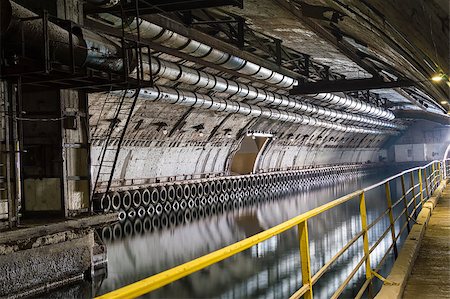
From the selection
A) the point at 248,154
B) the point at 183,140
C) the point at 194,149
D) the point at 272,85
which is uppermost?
the point at 272,85

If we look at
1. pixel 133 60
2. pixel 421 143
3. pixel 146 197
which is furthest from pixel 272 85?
pixel 421 143

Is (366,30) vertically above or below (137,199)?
above

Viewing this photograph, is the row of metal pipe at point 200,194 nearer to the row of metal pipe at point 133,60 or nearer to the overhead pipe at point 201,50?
the row of metal pipe at point 133,60

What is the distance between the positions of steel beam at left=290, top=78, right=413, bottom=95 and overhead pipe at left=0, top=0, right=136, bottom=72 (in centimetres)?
682

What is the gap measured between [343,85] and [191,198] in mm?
5380

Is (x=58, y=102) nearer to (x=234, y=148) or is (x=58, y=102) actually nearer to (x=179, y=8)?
(x=179, y=8)

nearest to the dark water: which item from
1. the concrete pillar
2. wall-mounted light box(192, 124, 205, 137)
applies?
the concrete pillar

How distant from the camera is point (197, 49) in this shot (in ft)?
28.4

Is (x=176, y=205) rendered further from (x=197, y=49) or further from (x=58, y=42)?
(x=58, y=42)

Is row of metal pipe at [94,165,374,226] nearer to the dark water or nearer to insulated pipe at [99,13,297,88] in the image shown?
the dark water

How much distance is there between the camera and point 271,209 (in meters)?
15.0

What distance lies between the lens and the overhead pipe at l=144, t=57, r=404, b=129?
9323mm

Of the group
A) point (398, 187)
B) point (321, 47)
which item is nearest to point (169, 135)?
point (321, 47)

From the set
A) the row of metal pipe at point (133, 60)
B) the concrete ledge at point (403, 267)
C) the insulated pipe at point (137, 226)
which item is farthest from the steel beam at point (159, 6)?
the insulated pipe at point (137, 226)
